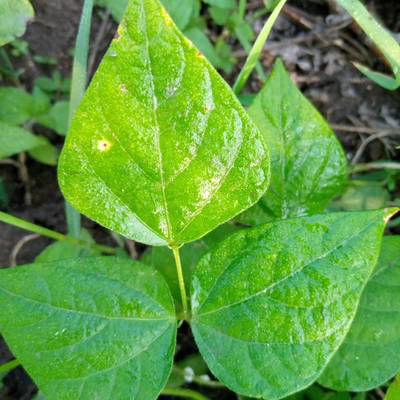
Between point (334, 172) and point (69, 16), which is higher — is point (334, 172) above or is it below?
below

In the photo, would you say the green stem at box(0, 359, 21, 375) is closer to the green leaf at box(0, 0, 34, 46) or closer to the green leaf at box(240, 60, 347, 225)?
the green leaf at box(240, 60, 347, 225)

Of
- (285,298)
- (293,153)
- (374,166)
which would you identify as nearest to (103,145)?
(285,298)

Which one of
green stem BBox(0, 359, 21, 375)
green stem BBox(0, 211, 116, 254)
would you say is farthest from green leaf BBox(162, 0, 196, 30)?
green stem BBox(0, 359, 21, 375)

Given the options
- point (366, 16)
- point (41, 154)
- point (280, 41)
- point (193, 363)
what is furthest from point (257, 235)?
point (280, 41)

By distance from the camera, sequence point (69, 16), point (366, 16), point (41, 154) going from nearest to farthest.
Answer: point (366, 16) → point (41, 154) → point (69, 16)

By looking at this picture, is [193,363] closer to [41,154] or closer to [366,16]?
[41,154]

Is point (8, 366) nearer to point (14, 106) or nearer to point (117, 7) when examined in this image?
point (14, 106)
